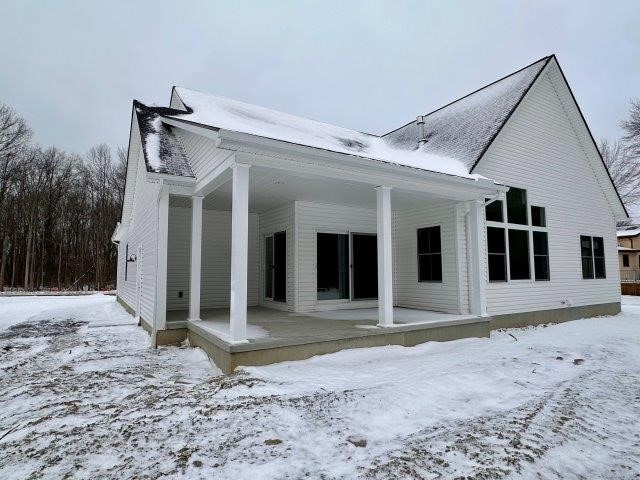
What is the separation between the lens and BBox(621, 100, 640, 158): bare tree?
761 inches

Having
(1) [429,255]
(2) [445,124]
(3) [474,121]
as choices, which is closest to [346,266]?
(1) [429,255]

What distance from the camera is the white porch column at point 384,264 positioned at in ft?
19.3

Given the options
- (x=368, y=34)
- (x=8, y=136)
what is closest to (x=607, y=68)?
(x=368, y=34)

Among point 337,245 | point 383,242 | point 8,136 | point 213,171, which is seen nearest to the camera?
point 213,171

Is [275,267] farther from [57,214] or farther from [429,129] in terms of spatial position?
[57,214]

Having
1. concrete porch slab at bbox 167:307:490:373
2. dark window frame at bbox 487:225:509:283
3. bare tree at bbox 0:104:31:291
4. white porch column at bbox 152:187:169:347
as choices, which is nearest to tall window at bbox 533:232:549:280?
dark window frame at bbox 487:225:509:283

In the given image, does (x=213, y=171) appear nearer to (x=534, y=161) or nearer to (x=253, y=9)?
(x=534, y=161)

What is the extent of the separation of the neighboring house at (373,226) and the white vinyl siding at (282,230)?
0.05 metres

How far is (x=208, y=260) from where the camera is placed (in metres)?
8.68

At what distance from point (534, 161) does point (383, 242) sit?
5.80 meters

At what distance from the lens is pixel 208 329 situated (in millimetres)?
5469

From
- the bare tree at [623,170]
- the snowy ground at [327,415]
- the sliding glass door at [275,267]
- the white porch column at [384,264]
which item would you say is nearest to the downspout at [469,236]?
the snowy ground at [327,415]

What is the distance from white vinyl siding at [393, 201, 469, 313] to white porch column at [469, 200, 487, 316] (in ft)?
1.25

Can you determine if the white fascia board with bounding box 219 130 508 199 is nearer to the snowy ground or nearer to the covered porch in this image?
the covered porch
